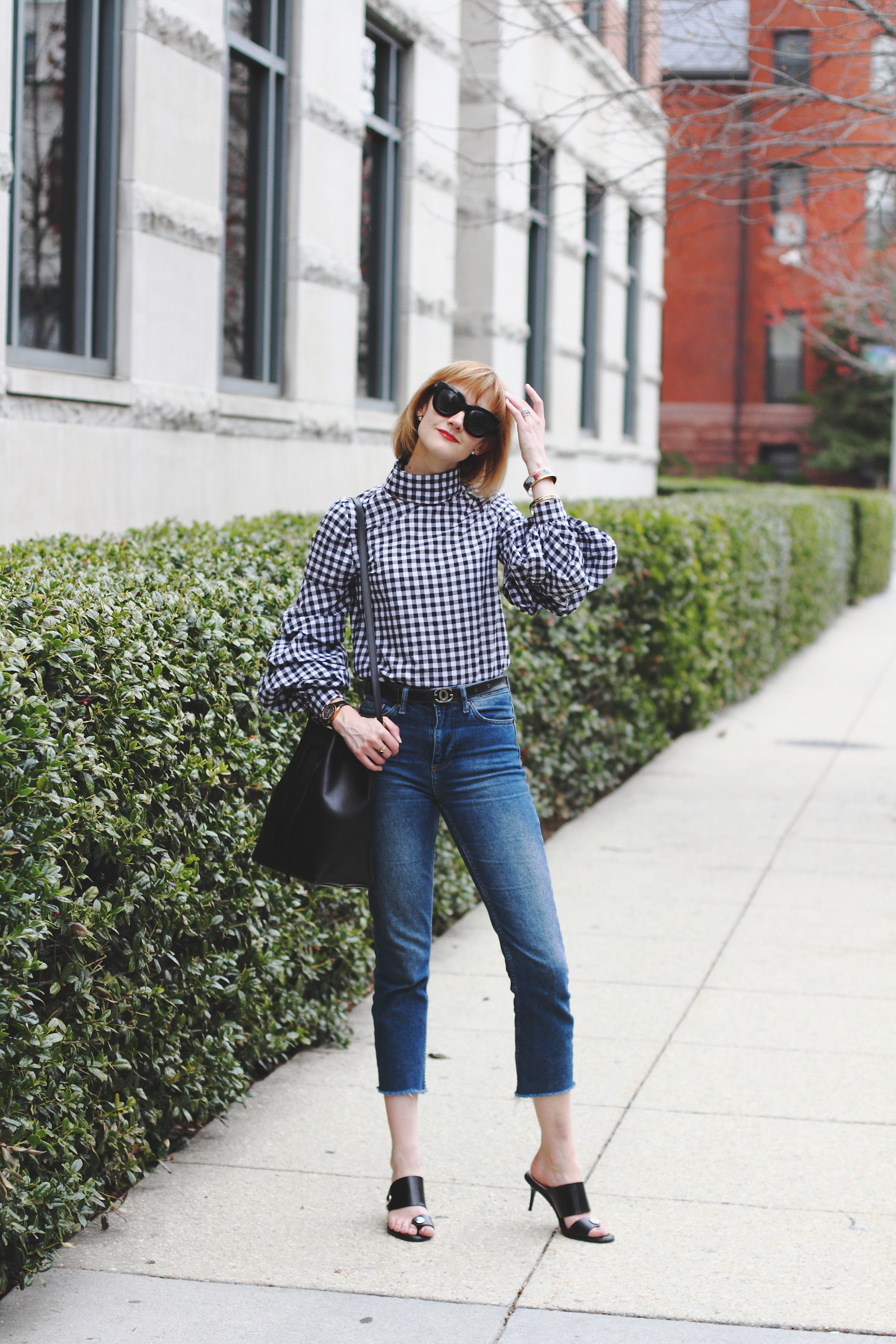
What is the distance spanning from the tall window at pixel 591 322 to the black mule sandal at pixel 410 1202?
1411 centimetres

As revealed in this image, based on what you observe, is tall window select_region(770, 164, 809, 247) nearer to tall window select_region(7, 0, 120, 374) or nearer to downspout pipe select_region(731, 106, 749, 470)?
tall window select_region(7, 0, 120, 374)

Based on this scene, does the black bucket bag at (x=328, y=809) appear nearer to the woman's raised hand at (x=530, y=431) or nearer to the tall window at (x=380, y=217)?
the woman's raised hand at (x=530, y=431)

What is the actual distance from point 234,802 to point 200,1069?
73cm

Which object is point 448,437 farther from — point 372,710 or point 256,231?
point 256,231

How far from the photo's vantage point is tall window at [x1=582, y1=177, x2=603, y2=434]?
696 inches

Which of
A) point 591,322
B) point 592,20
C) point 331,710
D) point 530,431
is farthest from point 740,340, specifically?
point 331,710

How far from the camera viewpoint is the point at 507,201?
13.9 metres

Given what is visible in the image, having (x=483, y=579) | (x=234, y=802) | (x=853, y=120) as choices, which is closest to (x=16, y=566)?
(x=234, y=802)

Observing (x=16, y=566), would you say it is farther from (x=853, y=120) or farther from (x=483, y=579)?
(x=853, y=120)

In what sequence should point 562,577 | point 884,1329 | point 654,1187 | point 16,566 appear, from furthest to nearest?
point 16,566, point 654,1187, point 562,577, point 884,1329

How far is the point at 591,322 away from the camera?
59.6ft

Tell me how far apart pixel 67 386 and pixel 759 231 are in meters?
39.9

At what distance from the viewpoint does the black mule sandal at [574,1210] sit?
12.7 feet

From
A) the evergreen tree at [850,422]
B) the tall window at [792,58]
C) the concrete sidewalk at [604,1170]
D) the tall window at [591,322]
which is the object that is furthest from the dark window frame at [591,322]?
the evergreen tree at [850,422]
